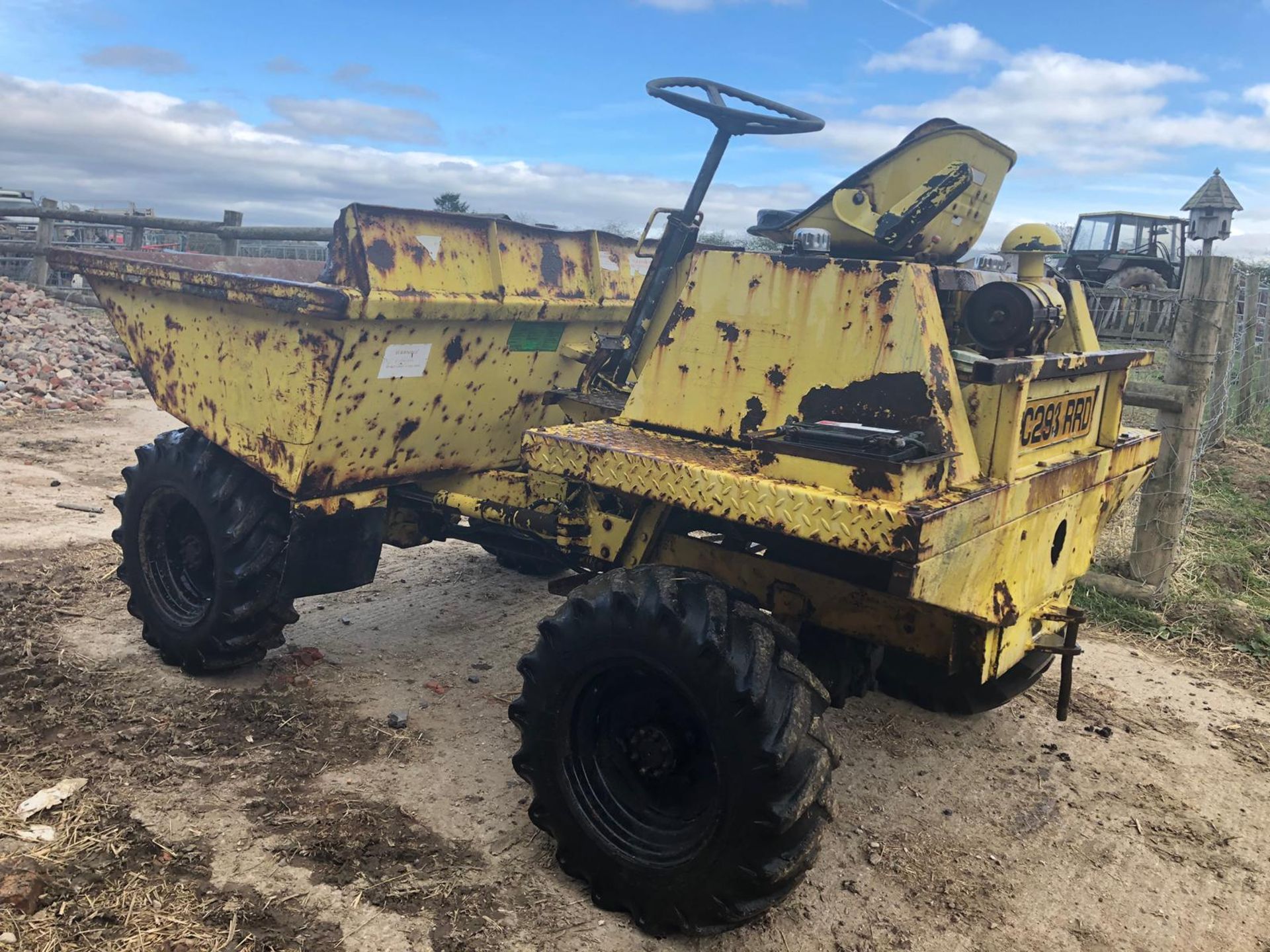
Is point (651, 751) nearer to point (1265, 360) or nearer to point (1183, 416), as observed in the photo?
point (1183, 416)

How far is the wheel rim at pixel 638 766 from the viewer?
2787 mm

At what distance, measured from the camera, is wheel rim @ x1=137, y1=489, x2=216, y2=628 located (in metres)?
4.30

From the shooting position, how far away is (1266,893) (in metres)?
3.05

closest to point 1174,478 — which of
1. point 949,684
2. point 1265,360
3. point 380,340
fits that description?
point 949,684

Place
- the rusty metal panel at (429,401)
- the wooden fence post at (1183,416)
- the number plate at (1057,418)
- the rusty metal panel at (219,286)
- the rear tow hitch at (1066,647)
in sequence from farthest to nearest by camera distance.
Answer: the wooden fence post at (1183,416)
the rusty metal panel at (429,401)
the rusty metal panel at (219,286)
the rear tow hitch at (1066,647)
the number plate at (1057,418)

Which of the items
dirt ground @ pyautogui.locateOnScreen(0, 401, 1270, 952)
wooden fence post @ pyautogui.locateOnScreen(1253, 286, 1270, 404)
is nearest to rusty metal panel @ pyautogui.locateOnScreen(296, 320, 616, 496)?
dirt ground @ pyautogui.locateOnScreen(0, 401, 1270, 952)

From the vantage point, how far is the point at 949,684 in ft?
12.0

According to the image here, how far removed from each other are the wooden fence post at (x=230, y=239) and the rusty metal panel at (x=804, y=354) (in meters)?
11.6

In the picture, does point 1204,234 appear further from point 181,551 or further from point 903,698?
point 181,551

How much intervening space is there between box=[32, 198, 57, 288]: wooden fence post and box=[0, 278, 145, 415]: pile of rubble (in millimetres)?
528

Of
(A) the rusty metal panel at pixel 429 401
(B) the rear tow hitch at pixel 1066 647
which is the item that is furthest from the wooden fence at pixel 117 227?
(B) the rear tow hitch at pixel 1066 647

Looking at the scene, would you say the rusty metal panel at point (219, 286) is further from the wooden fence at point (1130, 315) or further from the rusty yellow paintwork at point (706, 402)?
the wooden fence at point (1130, 315)

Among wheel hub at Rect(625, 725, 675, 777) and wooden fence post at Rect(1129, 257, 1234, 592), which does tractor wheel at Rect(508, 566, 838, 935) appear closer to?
wheel hub at Rect(625, 725, 675, 777)

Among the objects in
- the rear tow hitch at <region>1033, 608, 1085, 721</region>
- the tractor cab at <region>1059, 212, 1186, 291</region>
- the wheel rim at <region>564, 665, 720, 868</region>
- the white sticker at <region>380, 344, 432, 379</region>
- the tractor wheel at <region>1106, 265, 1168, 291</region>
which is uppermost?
the tractor cab at <region>1059, 212, 1186, 291</region>
